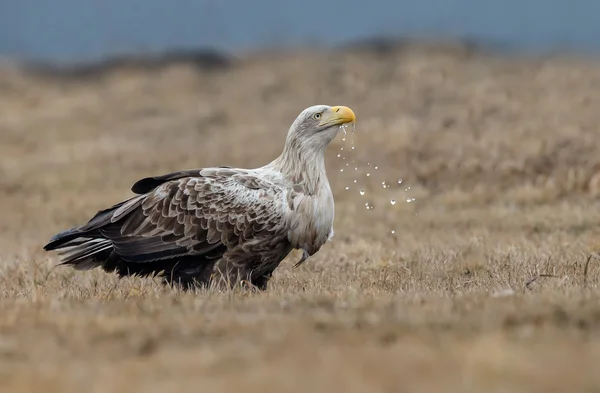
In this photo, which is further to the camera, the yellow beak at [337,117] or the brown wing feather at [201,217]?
the yellow beak at [337,117]

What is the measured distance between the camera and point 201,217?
9.42 m

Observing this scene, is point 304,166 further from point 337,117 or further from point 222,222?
point 222,222

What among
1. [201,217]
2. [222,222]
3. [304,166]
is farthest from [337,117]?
[201,217]

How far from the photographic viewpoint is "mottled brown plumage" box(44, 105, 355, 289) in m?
9.23

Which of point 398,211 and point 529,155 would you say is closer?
point 398,211

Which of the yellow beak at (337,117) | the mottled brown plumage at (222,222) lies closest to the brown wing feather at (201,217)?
the mottled brown plumage at (222,222)

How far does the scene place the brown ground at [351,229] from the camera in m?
5.03

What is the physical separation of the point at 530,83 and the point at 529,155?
9497 mm

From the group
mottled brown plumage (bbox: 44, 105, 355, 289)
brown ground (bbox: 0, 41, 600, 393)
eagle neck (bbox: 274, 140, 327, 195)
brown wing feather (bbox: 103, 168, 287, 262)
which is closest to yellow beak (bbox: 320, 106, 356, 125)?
mottled brown plumage (bbox: 44, 105, 355, 289)

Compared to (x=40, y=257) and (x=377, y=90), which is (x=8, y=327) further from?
(x=377, y=90)

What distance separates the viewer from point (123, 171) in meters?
23.9

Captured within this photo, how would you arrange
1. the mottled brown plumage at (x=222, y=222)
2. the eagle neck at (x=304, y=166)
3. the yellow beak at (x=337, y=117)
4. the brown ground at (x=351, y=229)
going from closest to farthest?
the brown ground at (x=351, y=229), the mottled brown plumage at (x=222, y=222), the eagle neck at (x=304, y=166), the yellow beak at (x=337, y=117)

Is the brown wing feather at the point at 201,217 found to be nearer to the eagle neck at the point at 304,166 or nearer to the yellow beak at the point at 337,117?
the eagle neck at the point at 304,166

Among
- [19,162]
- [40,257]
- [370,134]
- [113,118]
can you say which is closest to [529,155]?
[370,134]
